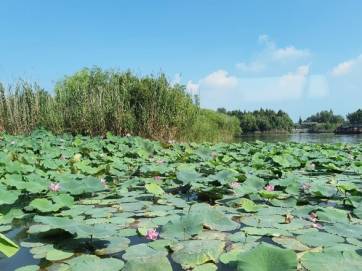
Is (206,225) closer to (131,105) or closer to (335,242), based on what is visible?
(335,242)

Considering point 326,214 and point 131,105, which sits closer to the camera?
point 326,214

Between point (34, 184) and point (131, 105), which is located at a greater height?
point (131, 105)

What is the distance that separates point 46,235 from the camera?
1530mm

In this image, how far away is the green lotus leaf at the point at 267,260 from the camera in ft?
3.37

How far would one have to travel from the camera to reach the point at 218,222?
5.46 feet

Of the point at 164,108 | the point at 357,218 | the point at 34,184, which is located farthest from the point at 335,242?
the point at 164,108

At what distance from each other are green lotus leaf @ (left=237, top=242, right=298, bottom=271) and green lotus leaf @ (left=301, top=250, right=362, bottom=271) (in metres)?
0.15

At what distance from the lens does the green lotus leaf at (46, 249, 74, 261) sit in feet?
4.12

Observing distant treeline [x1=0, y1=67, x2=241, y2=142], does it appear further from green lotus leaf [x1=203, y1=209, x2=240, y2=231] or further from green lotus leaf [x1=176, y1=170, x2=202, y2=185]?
green lotus leaf [x1=203, y1=209, x2=240, y2=231]

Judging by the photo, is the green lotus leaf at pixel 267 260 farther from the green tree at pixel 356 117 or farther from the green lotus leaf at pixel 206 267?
the green tree at pixel 356 117

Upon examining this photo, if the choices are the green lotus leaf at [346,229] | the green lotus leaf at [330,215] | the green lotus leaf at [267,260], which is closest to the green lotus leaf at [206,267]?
the green lotus leaf at [267,260]

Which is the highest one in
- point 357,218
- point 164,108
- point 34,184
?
point 164,108

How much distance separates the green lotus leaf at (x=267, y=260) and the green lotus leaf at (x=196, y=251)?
20 cm

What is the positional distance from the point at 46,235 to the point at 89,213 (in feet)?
1.26
